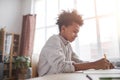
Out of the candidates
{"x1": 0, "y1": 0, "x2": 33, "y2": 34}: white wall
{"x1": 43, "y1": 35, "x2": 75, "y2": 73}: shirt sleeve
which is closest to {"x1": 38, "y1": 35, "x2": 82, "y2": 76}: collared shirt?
{"x1": 43, "y1": 35, "x2": 75, "y2": 73}: shirt sleeve

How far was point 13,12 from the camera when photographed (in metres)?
4.84

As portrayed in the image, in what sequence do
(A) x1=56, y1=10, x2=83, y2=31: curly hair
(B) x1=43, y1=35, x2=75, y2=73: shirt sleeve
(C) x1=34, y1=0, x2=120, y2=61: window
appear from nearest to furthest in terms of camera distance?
(B) x1=43, y1=35, x2=75, y2=73: shirt sleeve
(A) x1=56, y1=10, x2=83, y2=31: curly hair
(C) x1=34, y1=0, x2=120, y2=61: window

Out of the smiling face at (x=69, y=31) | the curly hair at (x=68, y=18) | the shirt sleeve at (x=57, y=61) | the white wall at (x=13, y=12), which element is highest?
the white wall at (x=13, y=12)

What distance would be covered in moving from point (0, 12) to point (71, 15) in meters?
3.78

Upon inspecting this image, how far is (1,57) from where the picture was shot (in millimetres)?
3936

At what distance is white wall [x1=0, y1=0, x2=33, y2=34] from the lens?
460 centimetres

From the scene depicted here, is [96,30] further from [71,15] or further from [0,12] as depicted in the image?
[0,12]

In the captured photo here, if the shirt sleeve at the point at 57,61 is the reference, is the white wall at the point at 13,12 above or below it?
above

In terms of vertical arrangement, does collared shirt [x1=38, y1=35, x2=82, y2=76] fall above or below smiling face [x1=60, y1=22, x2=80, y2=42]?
below

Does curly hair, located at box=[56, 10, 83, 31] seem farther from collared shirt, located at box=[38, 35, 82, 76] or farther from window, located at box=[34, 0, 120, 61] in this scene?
window, located at box=[34, 0, 120, 61]

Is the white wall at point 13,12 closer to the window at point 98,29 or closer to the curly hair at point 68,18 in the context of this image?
the window at point 98,29

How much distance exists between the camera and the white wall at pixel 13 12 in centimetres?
460

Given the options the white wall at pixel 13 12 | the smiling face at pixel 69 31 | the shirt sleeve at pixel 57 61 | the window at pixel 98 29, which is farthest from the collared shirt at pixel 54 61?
the white wall at pixel 13 12

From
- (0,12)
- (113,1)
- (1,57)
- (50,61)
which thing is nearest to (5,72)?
(1,57)
